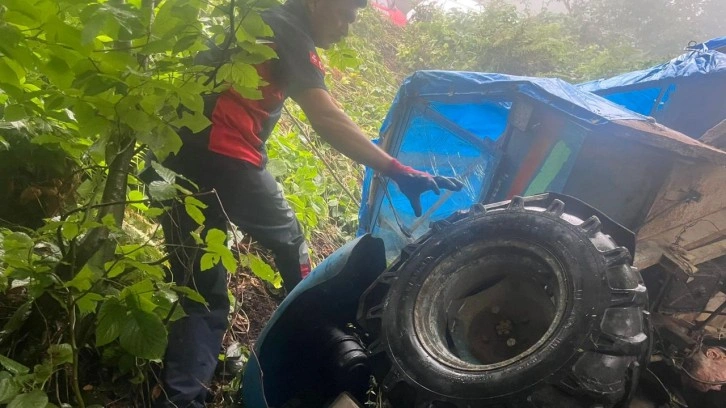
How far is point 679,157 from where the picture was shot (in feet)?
7.55

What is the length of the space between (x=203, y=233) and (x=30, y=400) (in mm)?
1093

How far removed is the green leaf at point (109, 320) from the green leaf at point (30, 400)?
0.60 feet

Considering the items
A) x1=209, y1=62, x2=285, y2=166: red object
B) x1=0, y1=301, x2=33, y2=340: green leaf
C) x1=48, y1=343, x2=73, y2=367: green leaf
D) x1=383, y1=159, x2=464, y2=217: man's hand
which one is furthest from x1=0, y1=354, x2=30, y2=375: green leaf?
x1=383, y1=159, x2=464, y2=217: man's hand

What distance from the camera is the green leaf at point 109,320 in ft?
4.33

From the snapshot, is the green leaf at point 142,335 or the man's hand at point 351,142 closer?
the green leaf at point 142,335

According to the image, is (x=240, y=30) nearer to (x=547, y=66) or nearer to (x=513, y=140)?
(x=513, y=140)

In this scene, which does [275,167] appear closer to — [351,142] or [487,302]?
[351,142]

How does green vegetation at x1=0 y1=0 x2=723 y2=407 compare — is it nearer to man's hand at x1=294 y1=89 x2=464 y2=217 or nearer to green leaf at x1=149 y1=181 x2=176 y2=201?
green leaf at x1=149 y1=181 x2=176 y2=201

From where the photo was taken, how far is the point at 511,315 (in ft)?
6.64

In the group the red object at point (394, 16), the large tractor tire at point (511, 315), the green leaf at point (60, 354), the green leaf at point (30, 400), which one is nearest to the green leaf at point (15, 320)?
the green leaf at point (60, 354)

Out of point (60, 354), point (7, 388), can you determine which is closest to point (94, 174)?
point (60, 354)

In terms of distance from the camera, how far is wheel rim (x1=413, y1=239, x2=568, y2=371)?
1894 mm

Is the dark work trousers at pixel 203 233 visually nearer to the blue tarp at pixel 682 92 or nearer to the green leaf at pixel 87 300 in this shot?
the green leaf at pixel 87 300

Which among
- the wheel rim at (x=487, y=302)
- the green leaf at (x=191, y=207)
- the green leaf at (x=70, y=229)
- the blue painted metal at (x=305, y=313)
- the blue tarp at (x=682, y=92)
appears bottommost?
the blue painted metal at (x=305, y=313)
